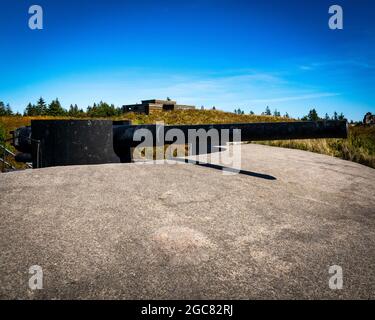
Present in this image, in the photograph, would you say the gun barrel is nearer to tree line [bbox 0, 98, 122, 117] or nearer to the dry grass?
the dry grass

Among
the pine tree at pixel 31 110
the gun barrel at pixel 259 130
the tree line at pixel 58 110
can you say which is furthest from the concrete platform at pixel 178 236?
the pine tree at pixel 31 110

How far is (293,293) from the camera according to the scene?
76.2 inches

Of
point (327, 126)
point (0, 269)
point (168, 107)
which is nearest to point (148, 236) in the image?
point (0, 269)

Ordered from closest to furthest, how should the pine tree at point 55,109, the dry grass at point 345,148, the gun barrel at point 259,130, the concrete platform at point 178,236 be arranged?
the concrete platform at point 178,236 → the gun barrel at point 259,130 → the dry grass at point 345,148 → the pine tree at point 55,109

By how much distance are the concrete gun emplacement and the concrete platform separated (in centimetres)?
73

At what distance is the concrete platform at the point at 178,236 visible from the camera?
78.2 inches

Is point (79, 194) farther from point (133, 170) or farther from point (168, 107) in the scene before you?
point (168, 107)

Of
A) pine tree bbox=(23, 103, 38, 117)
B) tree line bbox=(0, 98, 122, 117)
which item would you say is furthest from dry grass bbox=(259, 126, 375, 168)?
pine tree bbox=(23, 103, 38, 117)

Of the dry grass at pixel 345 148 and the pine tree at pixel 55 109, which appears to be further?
the pine tree at pixel 55 109

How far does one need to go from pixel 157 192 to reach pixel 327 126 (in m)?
3.47

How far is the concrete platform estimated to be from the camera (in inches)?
78.2

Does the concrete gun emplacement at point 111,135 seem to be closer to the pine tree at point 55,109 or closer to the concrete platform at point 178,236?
the concrete platform at point 178,236

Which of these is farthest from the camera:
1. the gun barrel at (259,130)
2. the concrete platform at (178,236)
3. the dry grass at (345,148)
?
the dry grass at (345,148)

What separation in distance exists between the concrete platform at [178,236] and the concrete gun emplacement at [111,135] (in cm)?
73
